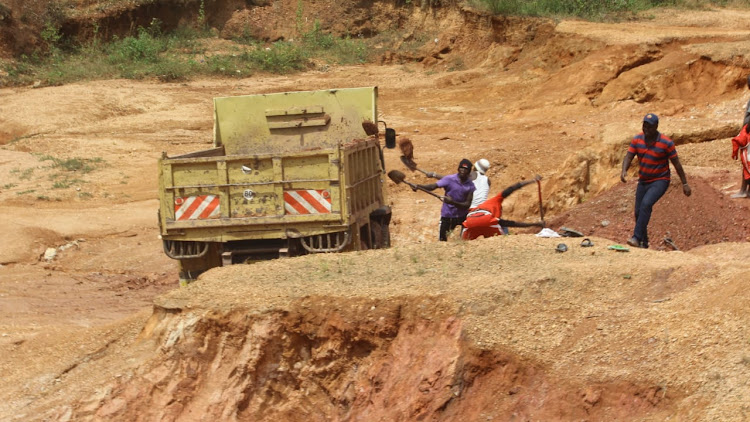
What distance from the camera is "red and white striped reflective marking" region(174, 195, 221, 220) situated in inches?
392

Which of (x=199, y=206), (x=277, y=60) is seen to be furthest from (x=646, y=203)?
(x=277, y=60)

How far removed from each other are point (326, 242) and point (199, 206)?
1317mm

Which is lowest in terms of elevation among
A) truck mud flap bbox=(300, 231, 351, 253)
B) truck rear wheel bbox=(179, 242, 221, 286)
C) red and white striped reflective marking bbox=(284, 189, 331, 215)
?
truck rear wheel bbox=(179, 242, 221, 286)

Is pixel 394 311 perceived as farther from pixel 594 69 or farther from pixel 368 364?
pixel 594 69

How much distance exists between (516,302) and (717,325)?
4.34 feet

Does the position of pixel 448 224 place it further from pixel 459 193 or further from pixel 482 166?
pixel 482 166

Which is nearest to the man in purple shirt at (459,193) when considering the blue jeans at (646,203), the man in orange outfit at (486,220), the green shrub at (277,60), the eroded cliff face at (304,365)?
the man in orange outfit at (486,220)

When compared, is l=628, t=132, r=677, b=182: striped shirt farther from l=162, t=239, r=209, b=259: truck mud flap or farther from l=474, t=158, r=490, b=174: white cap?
l=162, t=239, r=209, b=259: truck mud flap

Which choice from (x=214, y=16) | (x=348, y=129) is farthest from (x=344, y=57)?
(x=348, y=129)

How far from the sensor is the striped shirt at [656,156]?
9453 millimetres

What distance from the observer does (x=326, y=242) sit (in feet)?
32.7

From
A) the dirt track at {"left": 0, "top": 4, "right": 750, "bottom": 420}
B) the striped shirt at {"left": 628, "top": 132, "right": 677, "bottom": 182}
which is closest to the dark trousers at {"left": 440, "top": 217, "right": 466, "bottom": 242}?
the dirt track at {"left": 0, "top": 4, "right": 750, "bottom": 420}

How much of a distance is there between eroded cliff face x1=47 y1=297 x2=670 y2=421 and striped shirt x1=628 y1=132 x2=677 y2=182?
3.54 m

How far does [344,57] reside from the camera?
29828 millimetres
